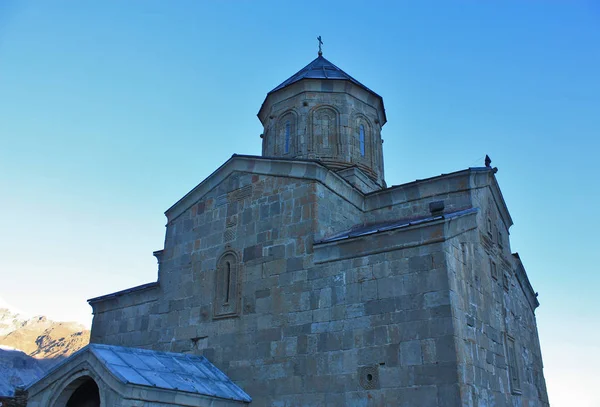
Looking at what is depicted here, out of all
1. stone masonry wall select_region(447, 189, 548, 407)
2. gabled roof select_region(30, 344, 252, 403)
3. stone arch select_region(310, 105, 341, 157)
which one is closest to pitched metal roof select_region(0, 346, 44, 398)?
gabled roof select_region(30, 344, 252, 403)

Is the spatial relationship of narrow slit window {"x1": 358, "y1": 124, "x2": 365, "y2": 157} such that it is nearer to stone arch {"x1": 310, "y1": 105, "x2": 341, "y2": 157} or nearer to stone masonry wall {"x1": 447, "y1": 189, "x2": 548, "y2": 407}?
stone arch {"x1": 310, "y1": 105, "x2": 341, "y2": 157}

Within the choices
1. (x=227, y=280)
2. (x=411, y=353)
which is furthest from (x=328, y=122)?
(x=411, y=353)

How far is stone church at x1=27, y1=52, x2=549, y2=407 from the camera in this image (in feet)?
24.7

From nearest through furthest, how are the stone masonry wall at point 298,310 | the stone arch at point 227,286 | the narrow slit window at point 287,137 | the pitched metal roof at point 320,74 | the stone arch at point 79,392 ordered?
the stone masonry wall at point 298,310 → the stone arch at point 79,392 → the stone arch at point 227,286 → the narrow slit window at point 287,137 → the pitched metal roof at point 320,74

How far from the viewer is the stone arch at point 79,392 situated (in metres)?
7.91

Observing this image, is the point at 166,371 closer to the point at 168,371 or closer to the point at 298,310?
the point at 168,371

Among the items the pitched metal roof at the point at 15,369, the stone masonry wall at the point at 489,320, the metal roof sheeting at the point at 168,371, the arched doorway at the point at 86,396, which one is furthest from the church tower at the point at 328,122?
the pitched metal roof at the point at 15,369

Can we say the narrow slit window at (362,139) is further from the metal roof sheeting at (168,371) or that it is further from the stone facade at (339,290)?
the metal roof sheeting at (168,371)

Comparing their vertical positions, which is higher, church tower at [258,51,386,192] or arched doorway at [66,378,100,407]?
church tower at [258,51,386,192]

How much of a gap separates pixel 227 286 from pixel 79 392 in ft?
10.2

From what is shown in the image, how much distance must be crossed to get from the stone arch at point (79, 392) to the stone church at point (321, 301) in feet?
0.10

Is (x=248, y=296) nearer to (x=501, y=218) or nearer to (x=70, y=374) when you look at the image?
(x=70, y=374)

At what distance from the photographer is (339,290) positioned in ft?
27.7

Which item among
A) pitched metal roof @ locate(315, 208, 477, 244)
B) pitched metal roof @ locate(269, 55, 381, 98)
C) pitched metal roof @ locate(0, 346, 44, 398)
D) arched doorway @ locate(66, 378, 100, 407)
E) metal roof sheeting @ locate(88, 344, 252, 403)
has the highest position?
pitched metal roof @ locate(269, 55, 381, 98)
